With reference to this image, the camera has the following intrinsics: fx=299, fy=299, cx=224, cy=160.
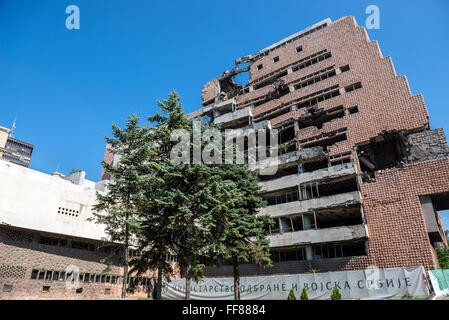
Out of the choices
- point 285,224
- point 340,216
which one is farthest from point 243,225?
point 340,216

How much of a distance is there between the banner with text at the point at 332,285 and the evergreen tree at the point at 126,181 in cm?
915

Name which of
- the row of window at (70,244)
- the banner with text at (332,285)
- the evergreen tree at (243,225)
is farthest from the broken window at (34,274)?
the evergreen tree at (243,225)

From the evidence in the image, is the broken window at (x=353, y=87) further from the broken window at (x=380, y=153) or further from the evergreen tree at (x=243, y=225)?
the evergreen tree at (x=243, y=225)

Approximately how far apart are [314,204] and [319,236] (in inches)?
146

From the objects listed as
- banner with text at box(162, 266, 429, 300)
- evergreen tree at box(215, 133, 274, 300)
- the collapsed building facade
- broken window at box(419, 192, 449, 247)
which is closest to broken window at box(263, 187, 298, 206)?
the collapsed building facade

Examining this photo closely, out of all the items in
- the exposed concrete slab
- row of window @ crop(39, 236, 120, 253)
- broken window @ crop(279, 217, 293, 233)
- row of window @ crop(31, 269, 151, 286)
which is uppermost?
the exposed concrete slab

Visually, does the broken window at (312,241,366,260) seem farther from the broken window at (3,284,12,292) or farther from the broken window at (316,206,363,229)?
the broken window at (3,284,12,292)

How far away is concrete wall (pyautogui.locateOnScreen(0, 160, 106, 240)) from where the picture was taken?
27.8m

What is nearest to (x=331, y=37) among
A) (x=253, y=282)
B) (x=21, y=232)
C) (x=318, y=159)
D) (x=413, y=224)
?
(x=318, y=159)

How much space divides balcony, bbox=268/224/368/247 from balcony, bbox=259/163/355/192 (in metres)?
A: 6.01

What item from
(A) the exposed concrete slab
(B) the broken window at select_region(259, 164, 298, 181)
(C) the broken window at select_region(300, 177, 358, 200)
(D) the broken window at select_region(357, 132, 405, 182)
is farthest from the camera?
(A) the exposed concrete slab

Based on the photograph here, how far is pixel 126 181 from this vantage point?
25.7 meters

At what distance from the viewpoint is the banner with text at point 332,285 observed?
67.6 ft

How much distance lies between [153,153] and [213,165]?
4.82 m
